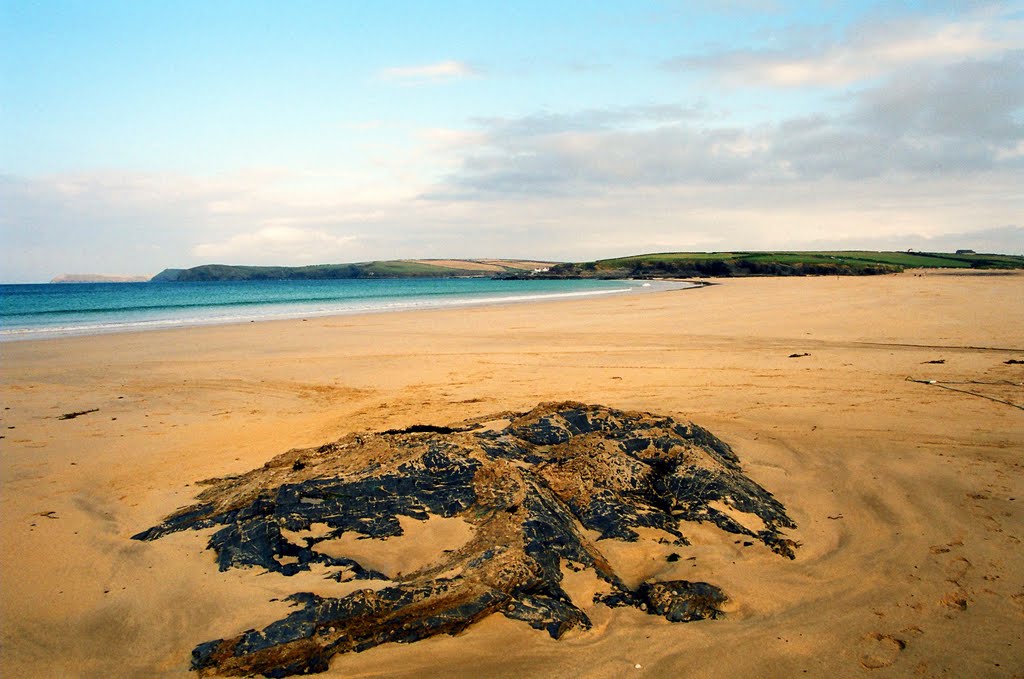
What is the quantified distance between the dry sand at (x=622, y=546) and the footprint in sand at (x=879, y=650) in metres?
0.02

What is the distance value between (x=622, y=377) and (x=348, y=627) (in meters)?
9.00

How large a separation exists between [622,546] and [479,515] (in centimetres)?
111

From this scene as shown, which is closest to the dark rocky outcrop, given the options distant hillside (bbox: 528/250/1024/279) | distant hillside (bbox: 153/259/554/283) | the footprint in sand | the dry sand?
the dry sand

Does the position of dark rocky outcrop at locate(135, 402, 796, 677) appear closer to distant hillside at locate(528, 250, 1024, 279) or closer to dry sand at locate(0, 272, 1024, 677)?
dry sand at locate(0, 272, 1024, 677)

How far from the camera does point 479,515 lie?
14.4ft

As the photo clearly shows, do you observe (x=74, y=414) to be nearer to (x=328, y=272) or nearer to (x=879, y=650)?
(x=879, y=650)

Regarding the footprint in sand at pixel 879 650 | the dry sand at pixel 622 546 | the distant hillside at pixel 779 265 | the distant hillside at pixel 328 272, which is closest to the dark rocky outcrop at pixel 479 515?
the dry sand at pixel 622 546

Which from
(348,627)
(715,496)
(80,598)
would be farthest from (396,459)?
(715,496)

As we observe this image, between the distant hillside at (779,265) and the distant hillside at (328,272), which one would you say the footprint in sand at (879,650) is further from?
the distant hillside at (328,272)

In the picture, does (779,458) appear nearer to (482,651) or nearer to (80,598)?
(482,651)

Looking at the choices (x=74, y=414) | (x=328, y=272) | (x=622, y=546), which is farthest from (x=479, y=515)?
(x=328, y=272)

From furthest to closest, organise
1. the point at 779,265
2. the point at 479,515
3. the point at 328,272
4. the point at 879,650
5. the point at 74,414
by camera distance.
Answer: the point at 328,272, the point at 779,265, the point at 74,414, the point at 479,515, the point at 879,650

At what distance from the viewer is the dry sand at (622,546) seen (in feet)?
10.9

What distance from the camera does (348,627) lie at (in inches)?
129
